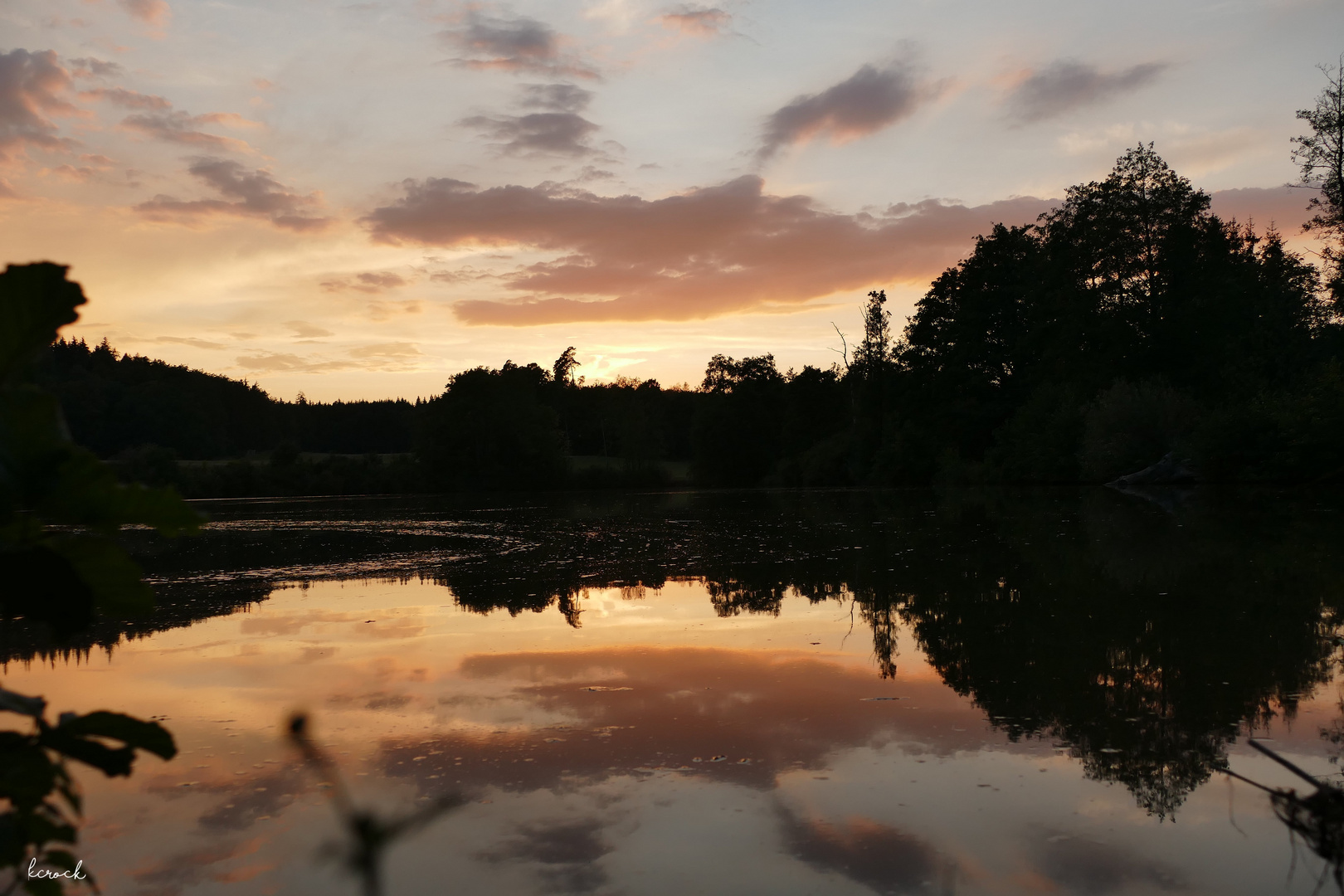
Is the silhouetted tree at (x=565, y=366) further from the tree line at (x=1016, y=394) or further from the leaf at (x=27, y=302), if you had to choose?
the leaf at (x=27, y=302)

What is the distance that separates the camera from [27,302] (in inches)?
32.4

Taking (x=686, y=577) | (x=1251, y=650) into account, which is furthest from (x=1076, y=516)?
(x=1251, y=650)

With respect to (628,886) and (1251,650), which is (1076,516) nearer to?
(1251,650)

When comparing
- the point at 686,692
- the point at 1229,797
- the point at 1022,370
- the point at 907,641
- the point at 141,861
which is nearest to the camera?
the point at 141,861

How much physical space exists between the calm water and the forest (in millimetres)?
22804

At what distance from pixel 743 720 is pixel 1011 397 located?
152 feet

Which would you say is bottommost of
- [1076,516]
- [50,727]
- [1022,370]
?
[1076,516]

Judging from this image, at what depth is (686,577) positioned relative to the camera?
494 inches

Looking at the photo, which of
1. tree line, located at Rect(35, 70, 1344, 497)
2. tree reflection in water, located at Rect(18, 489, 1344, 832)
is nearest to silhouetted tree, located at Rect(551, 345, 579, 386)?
tree line, located at Rect(35, 70, 1344, 497)

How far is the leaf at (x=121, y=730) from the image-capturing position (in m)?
0.97

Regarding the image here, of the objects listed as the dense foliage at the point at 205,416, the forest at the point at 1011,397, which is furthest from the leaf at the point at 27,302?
the forest at the point at 1011,397

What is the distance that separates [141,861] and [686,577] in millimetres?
9012

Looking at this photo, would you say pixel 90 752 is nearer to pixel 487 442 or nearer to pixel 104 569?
pixel 104 569

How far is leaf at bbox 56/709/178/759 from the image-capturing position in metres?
0.97
